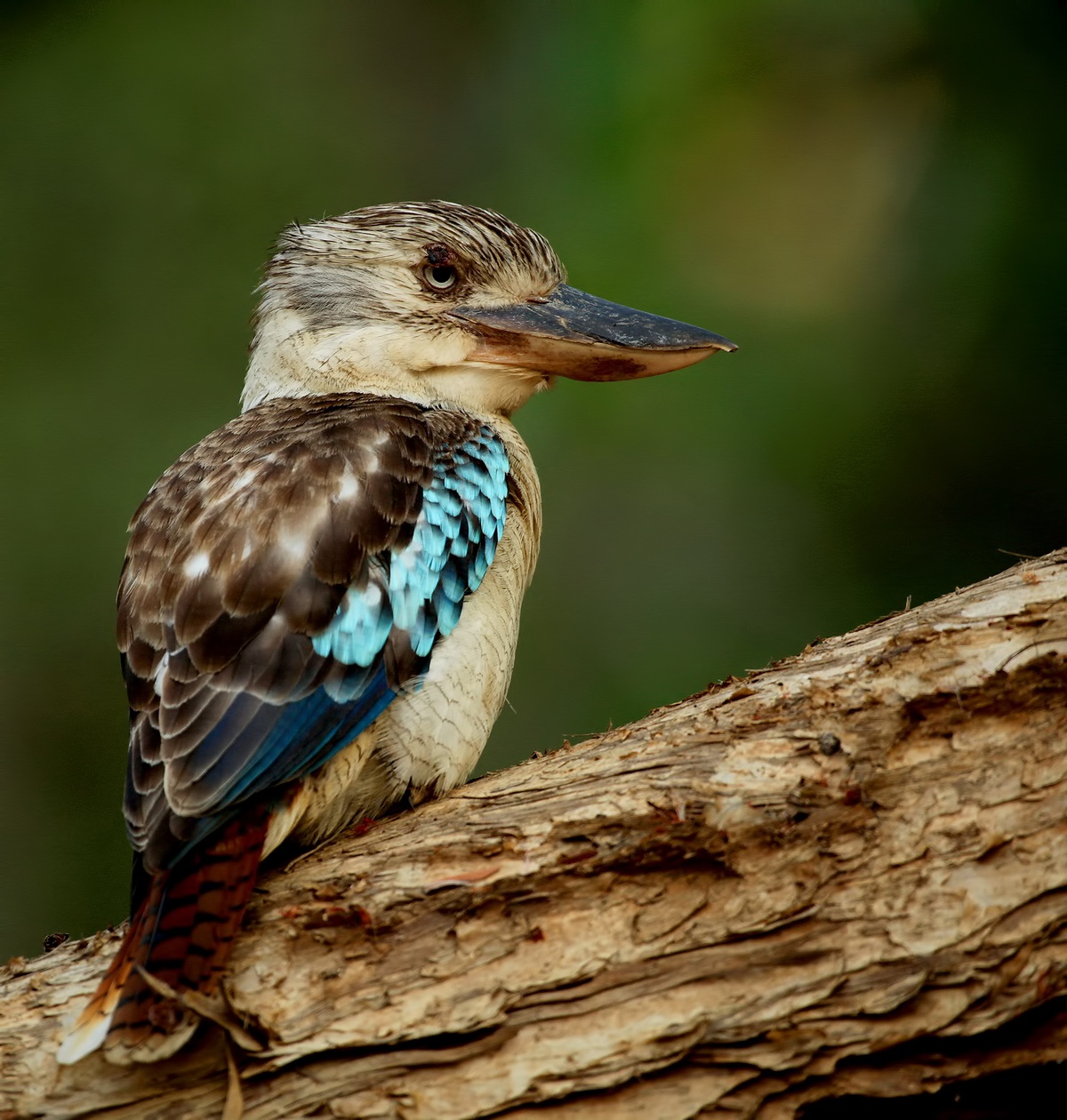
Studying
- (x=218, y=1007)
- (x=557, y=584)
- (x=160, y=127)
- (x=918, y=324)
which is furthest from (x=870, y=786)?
(x=160, y=127)

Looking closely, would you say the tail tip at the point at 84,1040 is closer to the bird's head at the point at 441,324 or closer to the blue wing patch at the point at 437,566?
the blue wing patch at the point at 437,566

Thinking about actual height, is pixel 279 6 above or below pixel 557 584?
above

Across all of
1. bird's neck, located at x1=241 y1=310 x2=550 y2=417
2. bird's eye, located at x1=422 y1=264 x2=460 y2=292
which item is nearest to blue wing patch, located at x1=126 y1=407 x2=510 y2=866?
bird's neck, located at x1=241 y1=310 x2=550 y2=417

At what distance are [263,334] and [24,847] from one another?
2.36 metres

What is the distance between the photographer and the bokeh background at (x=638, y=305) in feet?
14.7

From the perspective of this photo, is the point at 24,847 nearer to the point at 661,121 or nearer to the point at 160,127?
the point at 160,127

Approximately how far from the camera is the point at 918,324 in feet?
15.5

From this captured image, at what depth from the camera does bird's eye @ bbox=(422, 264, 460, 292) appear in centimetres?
297

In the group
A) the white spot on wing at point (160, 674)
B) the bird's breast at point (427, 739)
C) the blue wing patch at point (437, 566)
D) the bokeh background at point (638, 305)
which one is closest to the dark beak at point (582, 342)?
the blue wing patch at point (437, 566)

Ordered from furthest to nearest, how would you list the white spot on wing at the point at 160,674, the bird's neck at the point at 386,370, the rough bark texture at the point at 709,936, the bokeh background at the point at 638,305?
the bokeh background at the point at 638,305
the bird's neck at the point at 386,370
the white spot on wing at the point at 160,674
the rough bark texture at the point at 709,936

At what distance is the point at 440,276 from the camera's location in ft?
9.80

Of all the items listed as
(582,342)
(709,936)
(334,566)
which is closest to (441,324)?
(582,342)

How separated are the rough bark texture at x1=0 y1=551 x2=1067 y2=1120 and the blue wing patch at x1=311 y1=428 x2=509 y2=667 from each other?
353mm

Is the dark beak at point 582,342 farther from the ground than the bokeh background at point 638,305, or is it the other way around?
the bokeh background at point 638,305
